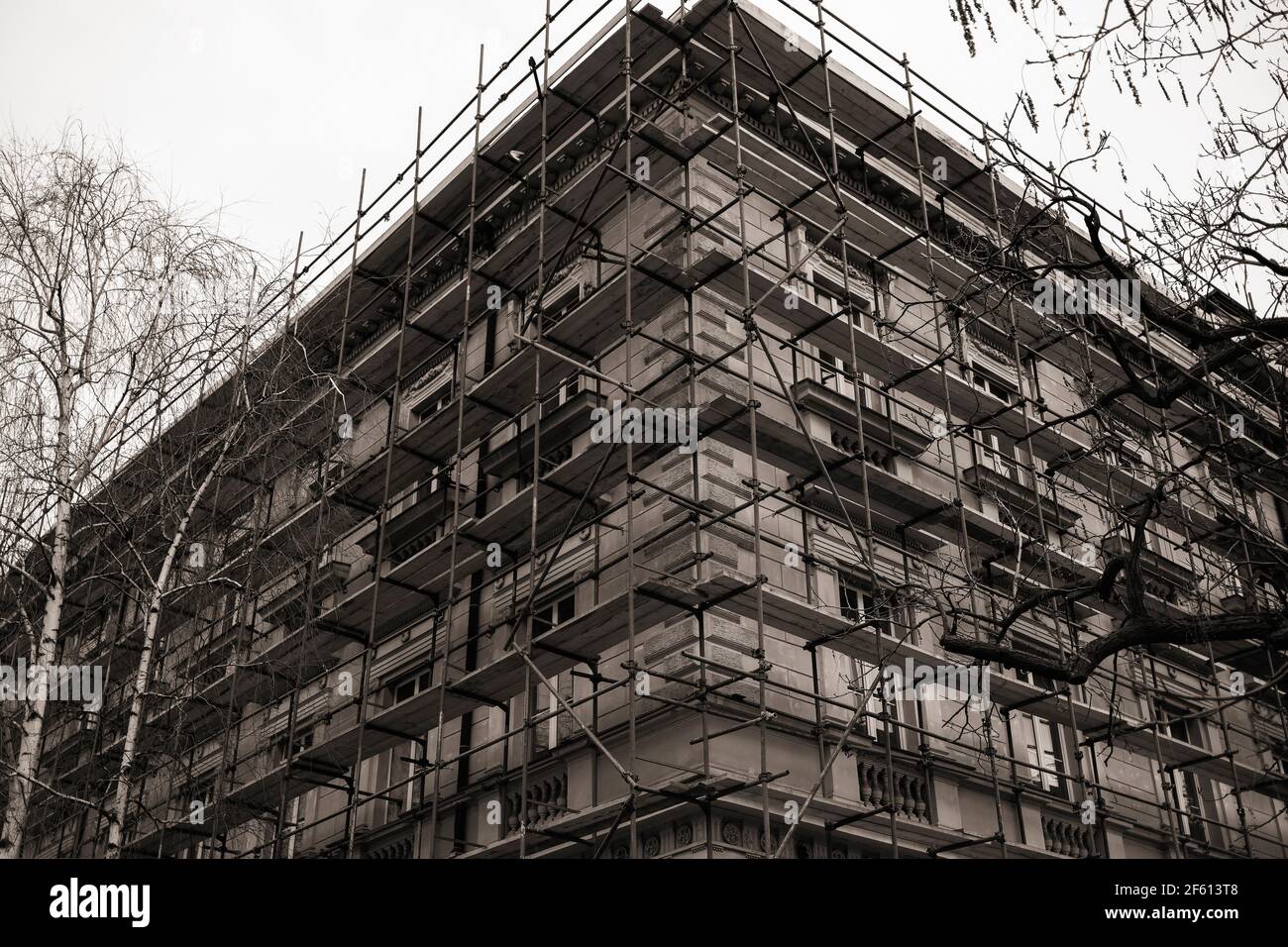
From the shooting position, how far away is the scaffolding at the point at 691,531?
15.0 m

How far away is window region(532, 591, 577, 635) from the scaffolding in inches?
2.8

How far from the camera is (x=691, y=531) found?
619 inches

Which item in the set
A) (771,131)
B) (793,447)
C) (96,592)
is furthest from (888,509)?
(96,592)

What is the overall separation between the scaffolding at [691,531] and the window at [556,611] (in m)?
0.07

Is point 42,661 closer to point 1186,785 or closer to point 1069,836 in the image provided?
point 1069,836

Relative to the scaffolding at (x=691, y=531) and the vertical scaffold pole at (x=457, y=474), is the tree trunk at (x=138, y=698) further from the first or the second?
the vertical scaffold pole at (x=457, y=474)

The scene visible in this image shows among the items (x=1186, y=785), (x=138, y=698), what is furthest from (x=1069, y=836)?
(x=138, y=698)

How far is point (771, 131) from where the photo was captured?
819 inches

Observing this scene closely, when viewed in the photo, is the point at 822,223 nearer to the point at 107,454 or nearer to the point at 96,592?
the point at 107,454

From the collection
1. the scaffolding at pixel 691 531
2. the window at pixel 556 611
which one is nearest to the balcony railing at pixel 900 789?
the scaffolding at pixel 691 531

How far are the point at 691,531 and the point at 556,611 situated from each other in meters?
2.93

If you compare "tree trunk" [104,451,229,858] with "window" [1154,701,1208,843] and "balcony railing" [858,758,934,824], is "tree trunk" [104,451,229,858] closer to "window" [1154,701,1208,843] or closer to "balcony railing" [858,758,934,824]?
"balcony railing" [858,758,934,824]

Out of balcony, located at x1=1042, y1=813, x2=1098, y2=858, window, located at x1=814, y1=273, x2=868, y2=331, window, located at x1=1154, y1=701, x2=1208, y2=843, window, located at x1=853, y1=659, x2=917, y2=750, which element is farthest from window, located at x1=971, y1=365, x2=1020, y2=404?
balcony, located at x1=1042, y1=813, x2=1098, y2=858

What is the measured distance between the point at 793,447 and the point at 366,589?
6.66 metres
